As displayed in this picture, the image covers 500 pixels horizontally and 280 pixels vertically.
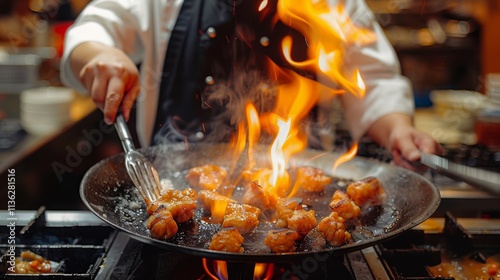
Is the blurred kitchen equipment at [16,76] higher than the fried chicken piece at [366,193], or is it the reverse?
the fried chicken piece at [366,193]

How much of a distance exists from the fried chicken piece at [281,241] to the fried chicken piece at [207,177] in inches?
22.7

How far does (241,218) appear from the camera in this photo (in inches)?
70.5

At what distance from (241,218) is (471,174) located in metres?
0.78

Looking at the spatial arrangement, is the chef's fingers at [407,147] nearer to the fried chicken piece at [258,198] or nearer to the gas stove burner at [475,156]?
the fried chicken piece at [258,198]

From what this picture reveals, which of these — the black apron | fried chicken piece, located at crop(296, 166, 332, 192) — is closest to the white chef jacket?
the black apron

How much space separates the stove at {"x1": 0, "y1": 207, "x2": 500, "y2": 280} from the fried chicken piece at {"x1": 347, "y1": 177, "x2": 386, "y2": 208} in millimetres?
189

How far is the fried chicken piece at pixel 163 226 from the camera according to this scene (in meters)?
1.70

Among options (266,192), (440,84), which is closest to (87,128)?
(266,192)

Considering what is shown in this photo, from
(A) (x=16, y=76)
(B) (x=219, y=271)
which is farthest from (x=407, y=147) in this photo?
(A) (x=16, y=76)

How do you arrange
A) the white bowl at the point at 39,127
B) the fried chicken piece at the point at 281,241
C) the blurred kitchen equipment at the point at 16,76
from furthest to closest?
the blurred kitchen equipment at the point at 16,76 → the white bowl at the point at 39,127 → the fried chicken piece at the point at 281,241

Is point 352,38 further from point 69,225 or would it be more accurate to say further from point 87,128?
point 87,128

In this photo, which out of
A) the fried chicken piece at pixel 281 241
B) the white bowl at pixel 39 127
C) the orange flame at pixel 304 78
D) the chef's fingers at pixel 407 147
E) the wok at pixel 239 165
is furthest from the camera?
the white bowl at pixel 39 127

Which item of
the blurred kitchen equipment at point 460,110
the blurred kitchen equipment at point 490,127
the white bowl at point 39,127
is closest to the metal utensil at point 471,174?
the blurred kitchen equipment at point 490,127

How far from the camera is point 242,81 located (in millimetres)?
3014
